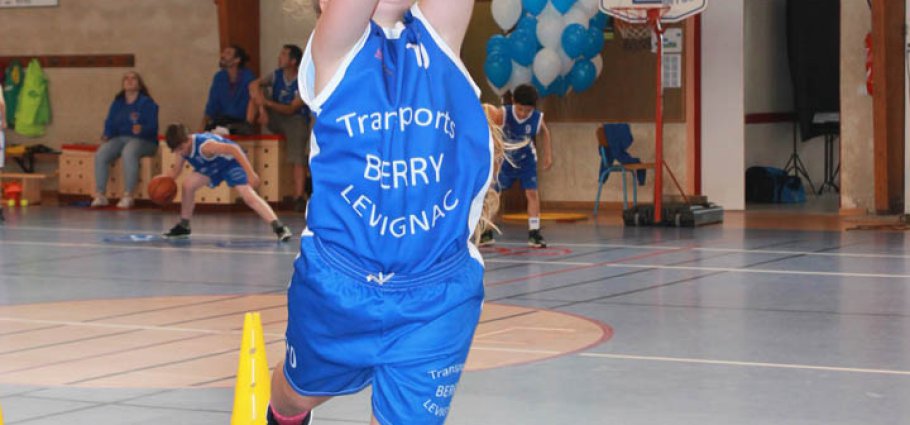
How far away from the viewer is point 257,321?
4863mm

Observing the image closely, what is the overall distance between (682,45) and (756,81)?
2855mm

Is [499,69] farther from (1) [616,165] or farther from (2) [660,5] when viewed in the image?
(2) [660,5]

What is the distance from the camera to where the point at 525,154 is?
13422 millimetres

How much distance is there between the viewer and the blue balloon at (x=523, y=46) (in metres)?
15.8

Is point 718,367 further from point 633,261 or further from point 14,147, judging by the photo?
point 14,147

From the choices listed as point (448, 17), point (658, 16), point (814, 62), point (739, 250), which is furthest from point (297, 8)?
point (448, 17)

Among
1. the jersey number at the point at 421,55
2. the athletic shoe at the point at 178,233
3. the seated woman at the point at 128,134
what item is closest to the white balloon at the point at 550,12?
the athletic shoe at the point at 178,233

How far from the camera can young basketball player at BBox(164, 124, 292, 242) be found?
529 inches

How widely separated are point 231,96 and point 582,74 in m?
4.63

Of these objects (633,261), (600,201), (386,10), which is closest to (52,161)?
(600,201)

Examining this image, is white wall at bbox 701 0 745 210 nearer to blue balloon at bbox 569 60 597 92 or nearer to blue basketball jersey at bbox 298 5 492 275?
blue balloon at bbox 569 60 597 92

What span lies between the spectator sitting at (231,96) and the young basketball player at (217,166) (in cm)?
429

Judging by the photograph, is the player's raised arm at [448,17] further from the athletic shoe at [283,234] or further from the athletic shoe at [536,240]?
the athletic shoe at [283,234]

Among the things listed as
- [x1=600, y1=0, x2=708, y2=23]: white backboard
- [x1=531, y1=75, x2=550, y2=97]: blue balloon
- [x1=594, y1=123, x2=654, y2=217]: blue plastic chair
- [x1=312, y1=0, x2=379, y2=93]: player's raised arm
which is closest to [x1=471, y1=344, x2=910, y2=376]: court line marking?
[x1=312, y1=0, x2=379, y2=93]: player's raised arm
